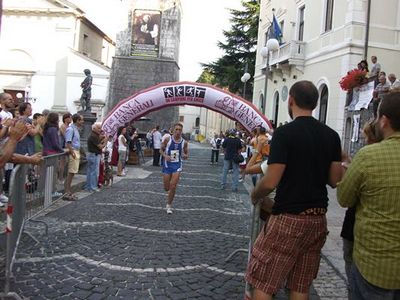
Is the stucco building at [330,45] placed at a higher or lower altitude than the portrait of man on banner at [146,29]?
lower

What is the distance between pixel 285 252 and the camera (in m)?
3.06

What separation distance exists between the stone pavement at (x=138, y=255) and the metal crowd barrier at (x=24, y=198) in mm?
274

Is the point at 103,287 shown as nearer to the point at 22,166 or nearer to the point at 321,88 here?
the point at 22,166

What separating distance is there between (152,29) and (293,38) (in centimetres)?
1405

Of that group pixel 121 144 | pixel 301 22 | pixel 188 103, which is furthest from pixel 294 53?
pixel 188 103

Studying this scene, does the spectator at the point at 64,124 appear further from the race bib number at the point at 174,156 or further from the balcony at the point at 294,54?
the balcony at the point at 294,54

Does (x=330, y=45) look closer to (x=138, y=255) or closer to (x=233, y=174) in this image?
(x=233, y=174)

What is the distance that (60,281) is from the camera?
4.65 m

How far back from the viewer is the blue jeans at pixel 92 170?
11016mm

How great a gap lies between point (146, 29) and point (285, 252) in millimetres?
33045

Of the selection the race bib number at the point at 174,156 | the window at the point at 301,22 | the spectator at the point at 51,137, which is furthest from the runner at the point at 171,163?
the window at the point at 301,22

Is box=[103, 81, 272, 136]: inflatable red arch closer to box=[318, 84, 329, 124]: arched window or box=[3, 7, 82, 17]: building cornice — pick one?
box=[318, 84, 329, 124]: arched window

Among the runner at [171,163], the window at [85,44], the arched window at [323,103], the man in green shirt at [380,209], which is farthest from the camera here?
the window at [85,44]

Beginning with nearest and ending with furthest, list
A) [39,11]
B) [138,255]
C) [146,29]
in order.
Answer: [138,255], [146,29], [39,11]
